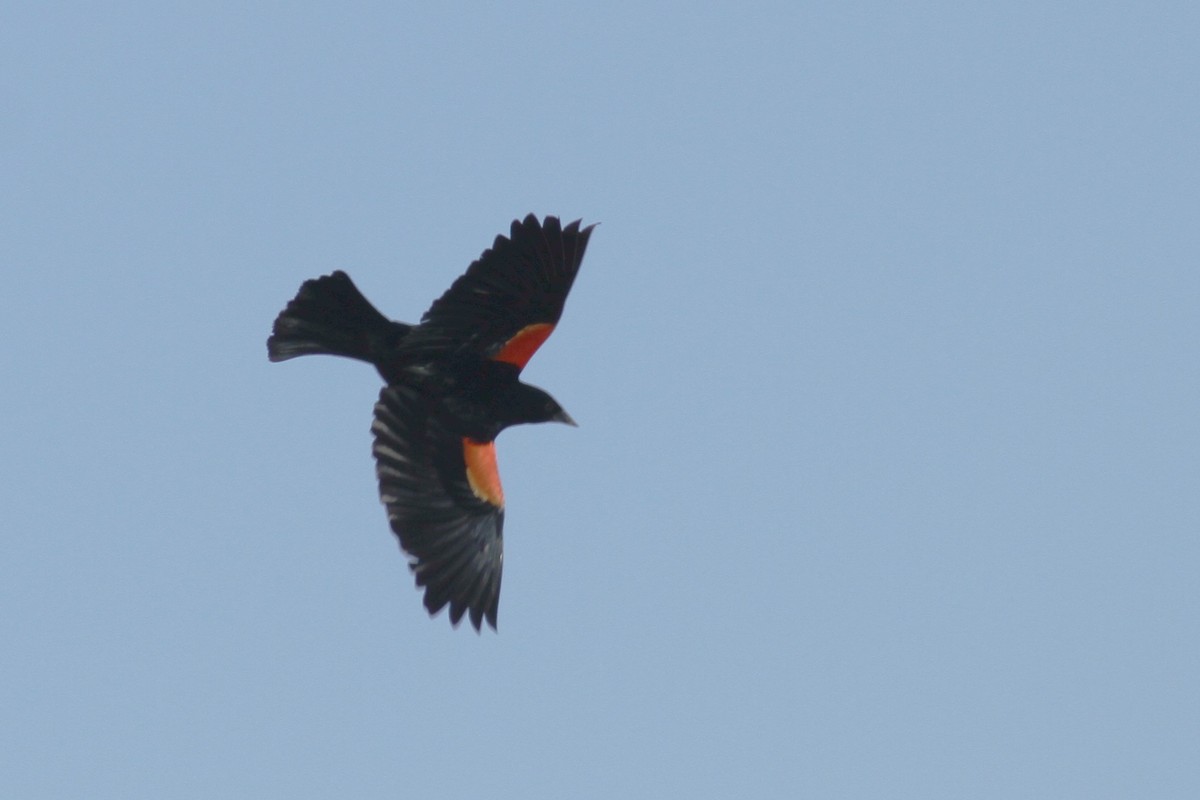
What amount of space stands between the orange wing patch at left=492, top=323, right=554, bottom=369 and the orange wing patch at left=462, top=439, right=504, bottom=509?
99cm

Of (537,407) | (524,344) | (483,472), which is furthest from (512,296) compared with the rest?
(483,472)

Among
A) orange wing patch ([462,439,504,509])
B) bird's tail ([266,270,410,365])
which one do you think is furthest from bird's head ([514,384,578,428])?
bird's tail ([266,270,410,365])

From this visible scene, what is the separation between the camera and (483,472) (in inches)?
568

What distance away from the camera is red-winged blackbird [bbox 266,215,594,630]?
12891mm

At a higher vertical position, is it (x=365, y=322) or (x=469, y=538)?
(x=365, y=322)

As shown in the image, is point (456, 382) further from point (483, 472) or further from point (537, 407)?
point (483, 472)

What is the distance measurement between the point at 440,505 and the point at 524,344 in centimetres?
156

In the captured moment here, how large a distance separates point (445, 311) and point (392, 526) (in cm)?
188

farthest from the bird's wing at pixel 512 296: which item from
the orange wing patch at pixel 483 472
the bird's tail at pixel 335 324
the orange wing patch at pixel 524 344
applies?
the orange wing patch at pixel 483 472

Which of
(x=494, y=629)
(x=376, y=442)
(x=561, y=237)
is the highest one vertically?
(x=561, y=237)

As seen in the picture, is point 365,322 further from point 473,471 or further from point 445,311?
point 473,471

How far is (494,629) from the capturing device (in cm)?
1415

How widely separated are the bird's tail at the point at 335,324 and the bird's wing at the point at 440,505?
562 millimetres

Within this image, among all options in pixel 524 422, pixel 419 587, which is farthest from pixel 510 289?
pixel 419 587
